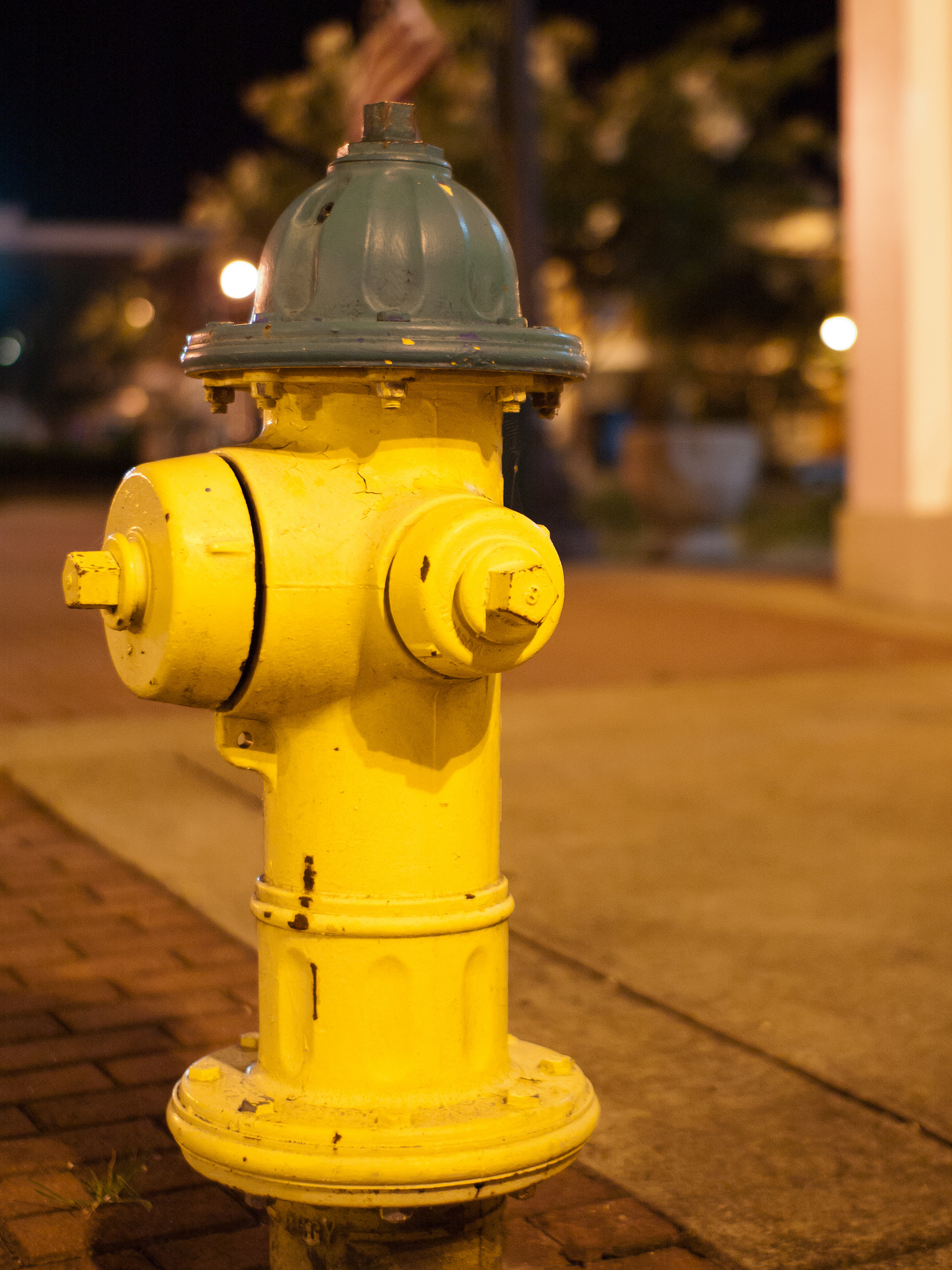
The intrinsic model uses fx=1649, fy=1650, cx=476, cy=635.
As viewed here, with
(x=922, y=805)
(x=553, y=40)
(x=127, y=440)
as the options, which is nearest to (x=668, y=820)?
(x=922, y=805)

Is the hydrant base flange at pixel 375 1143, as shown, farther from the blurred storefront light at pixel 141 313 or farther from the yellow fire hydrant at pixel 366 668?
the blurred storefront light at pixel 141 313

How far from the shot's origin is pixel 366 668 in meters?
2.05

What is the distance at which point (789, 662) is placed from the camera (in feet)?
28.3

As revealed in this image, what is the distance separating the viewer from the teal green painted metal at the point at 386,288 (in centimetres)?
198

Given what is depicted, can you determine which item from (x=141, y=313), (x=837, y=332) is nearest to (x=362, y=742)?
(x=837, y=332)

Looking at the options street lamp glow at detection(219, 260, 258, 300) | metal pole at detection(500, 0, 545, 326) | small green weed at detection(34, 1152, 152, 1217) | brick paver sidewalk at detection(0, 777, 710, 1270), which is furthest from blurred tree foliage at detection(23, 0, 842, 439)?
small green weed at detection(34, 1152, 152, 1217)

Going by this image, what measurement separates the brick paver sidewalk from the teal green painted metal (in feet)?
4.16

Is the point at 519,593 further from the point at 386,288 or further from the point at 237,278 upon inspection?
the point at 237,278

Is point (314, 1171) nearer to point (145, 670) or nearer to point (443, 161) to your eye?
point (145, 670)

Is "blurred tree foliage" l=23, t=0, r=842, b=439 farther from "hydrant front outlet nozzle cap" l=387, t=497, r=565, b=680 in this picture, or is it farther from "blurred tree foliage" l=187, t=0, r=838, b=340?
"hydrant front outlet nozzle cap" l=387, t=497, r=565, b=680

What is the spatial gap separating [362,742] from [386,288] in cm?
56

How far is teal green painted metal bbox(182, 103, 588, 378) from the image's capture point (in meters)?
1.98

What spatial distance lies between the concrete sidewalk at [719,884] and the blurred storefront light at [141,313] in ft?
119

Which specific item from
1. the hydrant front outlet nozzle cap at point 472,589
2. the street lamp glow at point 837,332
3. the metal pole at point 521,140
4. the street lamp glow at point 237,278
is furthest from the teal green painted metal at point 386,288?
the metal pole at point 521,140
